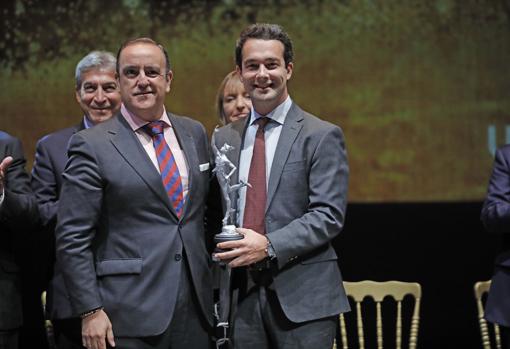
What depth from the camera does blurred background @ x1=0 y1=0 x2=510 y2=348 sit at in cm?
518

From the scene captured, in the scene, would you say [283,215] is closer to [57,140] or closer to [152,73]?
[152,73]

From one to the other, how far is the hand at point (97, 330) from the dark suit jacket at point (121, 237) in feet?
0.12

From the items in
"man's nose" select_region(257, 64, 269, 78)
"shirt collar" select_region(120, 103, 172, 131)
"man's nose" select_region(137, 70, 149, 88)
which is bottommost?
"shirt collar" select_region(120, 103, 172, 131)

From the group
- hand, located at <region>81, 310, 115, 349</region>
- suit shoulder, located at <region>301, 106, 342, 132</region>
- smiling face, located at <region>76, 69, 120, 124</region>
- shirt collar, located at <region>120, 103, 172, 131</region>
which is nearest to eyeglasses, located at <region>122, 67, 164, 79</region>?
shirt collar, located at <region>120, 103, 172, 131</region>

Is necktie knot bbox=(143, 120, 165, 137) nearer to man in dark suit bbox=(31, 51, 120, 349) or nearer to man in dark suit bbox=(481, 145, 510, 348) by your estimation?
man in dark suit bbox=(31, 51, 120, 349)

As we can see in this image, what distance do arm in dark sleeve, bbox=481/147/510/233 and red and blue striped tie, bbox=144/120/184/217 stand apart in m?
1.45

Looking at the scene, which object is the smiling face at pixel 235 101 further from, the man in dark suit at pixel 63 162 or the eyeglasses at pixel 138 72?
the eyeglasses at pixel 138 72

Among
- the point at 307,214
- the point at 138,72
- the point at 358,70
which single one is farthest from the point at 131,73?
the point at 358,70

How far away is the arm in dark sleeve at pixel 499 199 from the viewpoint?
11.2ft

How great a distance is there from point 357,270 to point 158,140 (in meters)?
2.49

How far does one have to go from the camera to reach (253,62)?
9.32ft

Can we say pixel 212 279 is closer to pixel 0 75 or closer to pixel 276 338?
pixel 276 338

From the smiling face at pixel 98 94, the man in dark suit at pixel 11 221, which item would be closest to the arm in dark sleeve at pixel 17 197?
the man in dark suit at pixel 11 221

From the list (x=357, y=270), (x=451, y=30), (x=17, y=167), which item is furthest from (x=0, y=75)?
(x=451, y=30)
